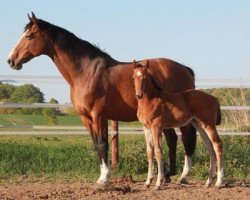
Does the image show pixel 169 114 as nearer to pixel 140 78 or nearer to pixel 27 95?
pixel 140 78

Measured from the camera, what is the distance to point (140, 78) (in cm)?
783

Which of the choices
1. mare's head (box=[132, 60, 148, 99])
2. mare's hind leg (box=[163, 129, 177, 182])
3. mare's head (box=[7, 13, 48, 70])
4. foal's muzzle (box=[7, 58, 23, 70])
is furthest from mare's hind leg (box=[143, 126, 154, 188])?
foal's muzzle (box=[7, 58, 23, 70])

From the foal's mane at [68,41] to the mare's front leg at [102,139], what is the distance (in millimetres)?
976

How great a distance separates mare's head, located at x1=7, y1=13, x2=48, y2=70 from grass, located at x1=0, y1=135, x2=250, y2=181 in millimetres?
2055

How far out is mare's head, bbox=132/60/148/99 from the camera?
7.79 meters

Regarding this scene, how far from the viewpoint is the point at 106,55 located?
891 cm

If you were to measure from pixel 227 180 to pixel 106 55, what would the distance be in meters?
2.69

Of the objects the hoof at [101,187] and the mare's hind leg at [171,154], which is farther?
the mare's hind leg at [171,154]

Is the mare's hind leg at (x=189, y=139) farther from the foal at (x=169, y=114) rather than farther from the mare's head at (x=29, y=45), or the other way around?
the mare's head at (x=29, y=45)

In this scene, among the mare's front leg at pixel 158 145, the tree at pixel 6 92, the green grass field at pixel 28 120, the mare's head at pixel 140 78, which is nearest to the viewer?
the mare's head at pixel 140 78

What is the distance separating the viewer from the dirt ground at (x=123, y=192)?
7535 millimetres

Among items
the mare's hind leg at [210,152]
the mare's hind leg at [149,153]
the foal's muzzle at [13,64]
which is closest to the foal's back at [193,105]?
the mare's hind leg at [210,152]

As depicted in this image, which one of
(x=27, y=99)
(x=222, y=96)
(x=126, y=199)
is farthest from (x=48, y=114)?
(x=126, y=199)

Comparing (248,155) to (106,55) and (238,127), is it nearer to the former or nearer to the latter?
(238,127)
